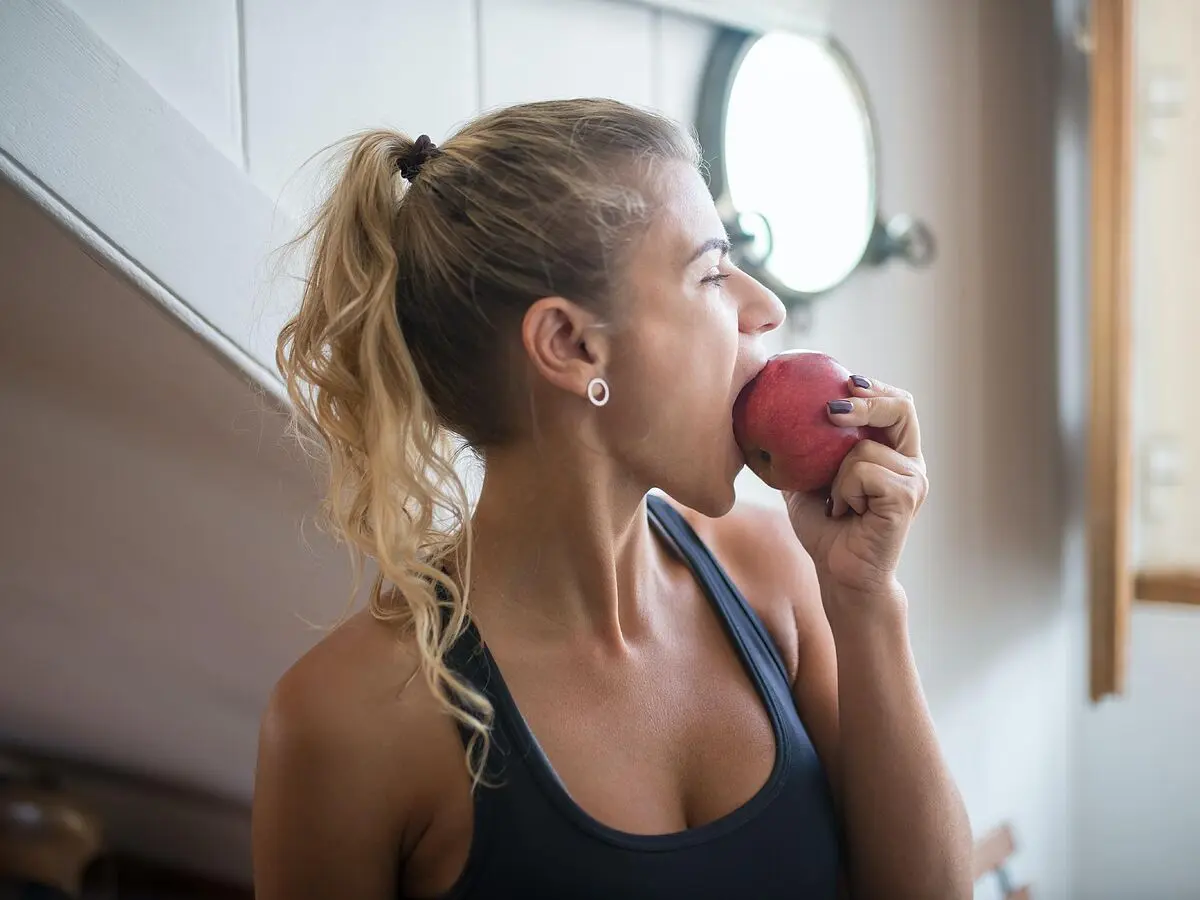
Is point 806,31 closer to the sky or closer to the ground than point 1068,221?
closer to the sky

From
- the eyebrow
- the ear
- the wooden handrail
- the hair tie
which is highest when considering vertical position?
the hair tie

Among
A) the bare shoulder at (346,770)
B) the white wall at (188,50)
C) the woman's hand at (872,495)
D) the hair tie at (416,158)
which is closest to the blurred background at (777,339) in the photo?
the white wall at (188,50)

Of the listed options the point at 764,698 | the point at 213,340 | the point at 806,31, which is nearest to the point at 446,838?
the point at 764,698

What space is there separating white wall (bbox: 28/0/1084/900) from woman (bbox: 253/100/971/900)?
517mm

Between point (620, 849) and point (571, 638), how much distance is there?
0.61 ft

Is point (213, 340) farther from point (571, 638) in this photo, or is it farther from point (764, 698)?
point (764, 698)

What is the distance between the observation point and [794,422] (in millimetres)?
930

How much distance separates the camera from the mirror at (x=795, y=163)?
1491 millimetres

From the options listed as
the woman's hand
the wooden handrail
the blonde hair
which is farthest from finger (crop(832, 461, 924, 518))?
the wooden handrail

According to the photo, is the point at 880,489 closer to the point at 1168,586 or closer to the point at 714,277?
the point at 714,277

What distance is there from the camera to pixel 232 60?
101 cm

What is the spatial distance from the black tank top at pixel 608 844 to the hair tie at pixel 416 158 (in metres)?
0.39

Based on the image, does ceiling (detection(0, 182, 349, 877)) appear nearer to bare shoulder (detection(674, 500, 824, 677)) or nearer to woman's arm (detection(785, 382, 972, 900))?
bare shoulder (detection(674, 500, 824, 677))

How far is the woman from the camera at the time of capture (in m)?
0.88
